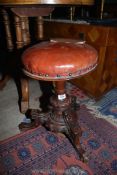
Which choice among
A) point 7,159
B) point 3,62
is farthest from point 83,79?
point 3,62

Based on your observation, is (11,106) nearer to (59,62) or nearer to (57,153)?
(57,153)

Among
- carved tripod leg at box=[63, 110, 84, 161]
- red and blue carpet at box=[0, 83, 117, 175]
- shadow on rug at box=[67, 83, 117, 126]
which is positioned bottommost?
red and blue carpet at box=[0, 83, 117, 175]

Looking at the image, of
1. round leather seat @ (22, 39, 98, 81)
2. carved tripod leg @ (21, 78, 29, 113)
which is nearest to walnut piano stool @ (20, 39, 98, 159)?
round leather seat @ (22, 39, 98, 81)

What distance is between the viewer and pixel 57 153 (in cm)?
97

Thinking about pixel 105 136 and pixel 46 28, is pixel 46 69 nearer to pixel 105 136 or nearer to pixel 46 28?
pixel 105 136

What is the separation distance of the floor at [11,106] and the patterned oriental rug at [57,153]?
99 millimetres

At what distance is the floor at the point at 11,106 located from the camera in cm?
114

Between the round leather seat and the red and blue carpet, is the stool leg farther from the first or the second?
the round leather seat

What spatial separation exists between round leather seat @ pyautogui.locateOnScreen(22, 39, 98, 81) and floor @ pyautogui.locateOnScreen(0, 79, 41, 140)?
0.56 m

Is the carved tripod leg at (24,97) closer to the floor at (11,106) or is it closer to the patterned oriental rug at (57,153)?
the floor at (11,106)

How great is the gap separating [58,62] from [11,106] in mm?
856

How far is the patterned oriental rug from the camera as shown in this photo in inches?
34.6

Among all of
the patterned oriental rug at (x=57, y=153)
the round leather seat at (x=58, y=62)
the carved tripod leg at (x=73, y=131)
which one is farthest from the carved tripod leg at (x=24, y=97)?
the round leather seat at (x=58, y=62)

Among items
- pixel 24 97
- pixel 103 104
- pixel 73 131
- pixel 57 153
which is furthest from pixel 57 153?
pixel 103 104
